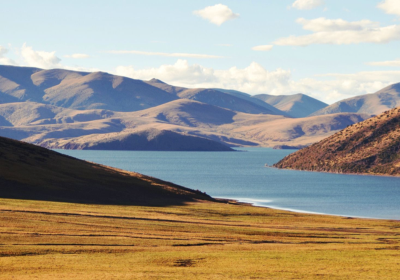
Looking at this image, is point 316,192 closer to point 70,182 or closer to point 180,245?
point 70,182

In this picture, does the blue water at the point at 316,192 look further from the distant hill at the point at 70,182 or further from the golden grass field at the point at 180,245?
the golden grass field at the point at 180,245

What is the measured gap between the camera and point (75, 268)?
1512 inches

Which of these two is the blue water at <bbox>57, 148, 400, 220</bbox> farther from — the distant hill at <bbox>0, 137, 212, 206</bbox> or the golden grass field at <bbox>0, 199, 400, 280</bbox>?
the golden grass field at <bbox>0, 199, 400, 280</bbox>

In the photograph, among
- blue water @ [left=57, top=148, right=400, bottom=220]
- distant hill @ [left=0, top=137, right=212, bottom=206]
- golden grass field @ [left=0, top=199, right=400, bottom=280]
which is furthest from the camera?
blue water @ [left=57, top=148, right=400, bottom=220]

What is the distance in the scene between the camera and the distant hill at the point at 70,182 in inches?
3553

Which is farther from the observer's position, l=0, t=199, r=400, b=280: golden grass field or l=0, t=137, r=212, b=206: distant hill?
l=0, t=137, r=212, b=206: distant hill

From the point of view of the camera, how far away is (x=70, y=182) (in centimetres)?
10100

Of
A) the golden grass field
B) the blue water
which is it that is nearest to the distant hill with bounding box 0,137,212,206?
the golden grass field

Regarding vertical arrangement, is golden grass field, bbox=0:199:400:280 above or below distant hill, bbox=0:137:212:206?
below

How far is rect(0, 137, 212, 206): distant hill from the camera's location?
3553 inches

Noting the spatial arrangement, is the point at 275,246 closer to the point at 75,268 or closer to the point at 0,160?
Answer: the point at 75,268

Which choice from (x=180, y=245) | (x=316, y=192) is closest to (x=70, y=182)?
(x=180, y=245)

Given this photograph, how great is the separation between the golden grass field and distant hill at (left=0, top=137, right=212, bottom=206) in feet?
43.6

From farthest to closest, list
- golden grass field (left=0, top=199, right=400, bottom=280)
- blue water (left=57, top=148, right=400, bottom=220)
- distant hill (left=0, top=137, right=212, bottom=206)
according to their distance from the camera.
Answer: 1. blue water (left=57, top=148, right=400, bottom=220)
2. distant hill (left=0, top=137, right=212, bottom=206)
3. golden grass field (left=0, top=199, right=400, bottom=280)
